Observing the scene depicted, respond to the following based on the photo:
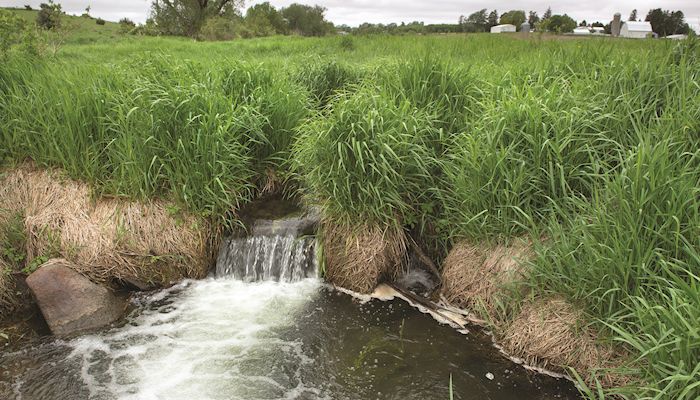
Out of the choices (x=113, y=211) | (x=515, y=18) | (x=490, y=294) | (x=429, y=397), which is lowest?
(x=429, y=397)

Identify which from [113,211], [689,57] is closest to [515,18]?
[689,57]

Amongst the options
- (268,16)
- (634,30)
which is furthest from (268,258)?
(268,16)

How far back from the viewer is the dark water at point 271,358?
12.3 feet

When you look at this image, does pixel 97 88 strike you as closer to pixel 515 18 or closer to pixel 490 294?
pixel 490 294

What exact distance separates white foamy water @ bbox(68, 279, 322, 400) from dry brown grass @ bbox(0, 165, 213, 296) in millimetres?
348

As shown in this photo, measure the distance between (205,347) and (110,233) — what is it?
5.99 feet

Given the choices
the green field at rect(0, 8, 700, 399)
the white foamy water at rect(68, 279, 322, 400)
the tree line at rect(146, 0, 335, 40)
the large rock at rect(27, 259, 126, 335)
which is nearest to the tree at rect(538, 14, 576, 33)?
the green field at rect(0, 8, 700, 399)

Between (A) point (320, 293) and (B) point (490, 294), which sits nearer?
(B) point (490, 294)

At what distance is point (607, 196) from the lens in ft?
12.6

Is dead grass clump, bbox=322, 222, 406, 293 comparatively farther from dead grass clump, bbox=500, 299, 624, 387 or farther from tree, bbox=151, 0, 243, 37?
tree, bbox=151, 0, 243, 37

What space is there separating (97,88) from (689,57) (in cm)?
688

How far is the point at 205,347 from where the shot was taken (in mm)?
4328

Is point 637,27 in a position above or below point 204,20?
below

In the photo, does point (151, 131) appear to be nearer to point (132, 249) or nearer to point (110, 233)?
point (110, 233)
